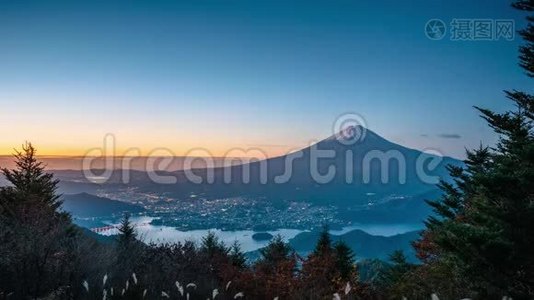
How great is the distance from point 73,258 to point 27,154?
21638 mm

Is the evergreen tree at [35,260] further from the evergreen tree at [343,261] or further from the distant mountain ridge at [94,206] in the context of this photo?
the distant mountain ridge at [94,206]

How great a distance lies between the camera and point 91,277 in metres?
8.58

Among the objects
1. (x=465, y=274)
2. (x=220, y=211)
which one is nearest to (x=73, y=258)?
(x=465, y=274)

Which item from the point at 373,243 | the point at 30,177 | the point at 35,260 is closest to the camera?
the point at 35,260

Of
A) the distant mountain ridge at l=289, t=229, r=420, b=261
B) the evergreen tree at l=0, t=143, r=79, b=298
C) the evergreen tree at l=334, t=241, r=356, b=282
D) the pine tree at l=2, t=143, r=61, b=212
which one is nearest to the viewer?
the evergreen tree at l=0, t=143, r=79, b=298

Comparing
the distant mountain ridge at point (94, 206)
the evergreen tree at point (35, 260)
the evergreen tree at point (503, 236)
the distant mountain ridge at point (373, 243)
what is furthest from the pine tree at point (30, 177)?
the distant mountain ridge at point (373, 243)

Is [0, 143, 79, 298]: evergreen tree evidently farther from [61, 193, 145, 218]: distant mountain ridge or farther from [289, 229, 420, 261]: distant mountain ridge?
[289, 229, 420, 261]: distant mountain ridge

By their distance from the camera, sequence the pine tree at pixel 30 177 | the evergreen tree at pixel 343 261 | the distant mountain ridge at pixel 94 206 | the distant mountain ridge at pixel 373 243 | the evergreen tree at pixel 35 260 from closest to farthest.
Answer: the evergreen tree at pixel 35 260 → the pine tree at pixel 30 177 → the evergreen tree at pixel 343 261 → the distant mountain ridge at pixel 94 206 → the distant mountain ridge at pixel 373 243

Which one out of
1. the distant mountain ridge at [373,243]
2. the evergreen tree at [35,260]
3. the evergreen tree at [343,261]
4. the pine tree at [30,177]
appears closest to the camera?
the evergreen tree at [35,260]

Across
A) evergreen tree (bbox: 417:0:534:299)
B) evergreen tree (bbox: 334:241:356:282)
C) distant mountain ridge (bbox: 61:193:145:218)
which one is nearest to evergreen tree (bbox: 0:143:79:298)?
evergreen tree (bbox: 417:0:534:299)

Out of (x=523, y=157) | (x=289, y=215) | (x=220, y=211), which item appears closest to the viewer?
(x=523, y=157)

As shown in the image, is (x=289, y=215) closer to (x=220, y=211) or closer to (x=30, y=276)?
(x=220, y=211)

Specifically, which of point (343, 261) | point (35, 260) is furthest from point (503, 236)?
point (343, 261)

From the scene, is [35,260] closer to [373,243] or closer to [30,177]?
[30,177]
